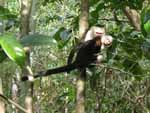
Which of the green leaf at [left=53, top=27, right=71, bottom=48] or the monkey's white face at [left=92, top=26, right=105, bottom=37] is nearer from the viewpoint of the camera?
the monkey's white face at [left=92, top=26, right=105, bottom=37]

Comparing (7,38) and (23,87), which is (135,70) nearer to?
(23,87)

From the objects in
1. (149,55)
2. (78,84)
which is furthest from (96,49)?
(149,55)

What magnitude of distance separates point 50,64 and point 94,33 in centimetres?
285

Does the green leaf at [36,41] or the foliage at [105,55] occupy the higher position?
the green leaf at [36,41]

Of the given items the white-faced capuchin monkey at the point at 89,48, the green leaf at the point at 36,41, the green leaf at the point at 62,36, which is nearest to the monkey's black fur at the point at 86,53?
the white-faced capuchin monkey at the point at 89,48

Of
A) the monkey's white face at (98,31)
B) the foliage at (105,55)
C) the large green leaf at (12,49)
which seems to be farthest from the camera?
the monkey's white face at (98,31)

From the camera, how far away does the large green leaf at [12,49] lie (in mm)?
511

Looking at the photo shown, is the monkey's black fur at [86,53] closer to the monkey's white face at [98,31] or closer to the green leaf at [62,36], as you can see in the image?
the monkey's white face at [98,31]

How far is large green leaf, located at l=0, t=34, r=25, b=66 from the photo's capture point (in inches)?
20.1

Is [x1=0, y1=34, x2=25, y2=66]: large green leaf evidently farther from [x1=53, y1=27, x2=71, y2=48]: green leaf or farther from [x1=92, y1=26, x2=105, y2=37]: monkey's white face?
[x1=53, y1=27, x2=71, y2=48]: green leaf

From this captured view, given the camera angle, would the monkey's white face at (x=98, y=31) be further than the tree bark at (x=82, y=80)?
Yes

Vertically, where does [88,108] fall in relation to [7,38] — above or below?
below

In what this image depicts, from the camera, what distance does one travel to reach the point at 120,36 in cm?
130

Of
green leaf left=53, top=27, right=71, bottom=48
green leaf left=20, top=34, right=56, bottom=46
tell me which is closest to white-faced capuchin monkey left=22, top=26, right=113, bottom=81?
green leaf left=53, top=27, right=71, bottom=48
